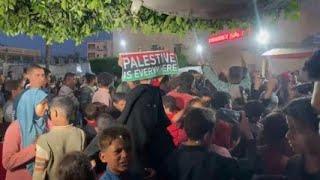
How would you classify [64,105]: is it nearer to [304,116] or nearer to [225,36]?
[304,116]

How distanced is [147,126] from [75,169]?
171 cm

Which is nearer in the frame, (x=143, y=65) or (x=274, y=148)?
(x=274, y=148)

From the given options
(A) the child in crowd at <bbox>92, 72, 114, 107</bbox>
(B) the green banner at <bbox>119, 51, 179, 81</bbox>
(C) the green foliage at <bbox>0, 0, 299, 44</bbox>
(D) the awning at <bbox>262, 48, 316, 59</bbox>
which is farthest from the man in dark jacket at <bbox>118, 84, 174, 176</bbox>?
(D) the awning at <bbox>262, 48, 316, 59</bbox>

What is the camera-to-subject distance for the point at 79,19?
7.55 m

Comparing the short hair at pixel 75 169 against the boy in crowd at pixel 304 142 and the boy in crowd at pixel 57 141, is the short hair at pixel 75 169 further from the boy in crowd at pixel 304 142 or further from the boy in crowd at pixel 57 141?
the boy in crowd at pixel 304 142

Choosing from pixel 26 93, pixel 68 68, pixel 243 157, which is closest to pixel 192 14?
pixel 243 157

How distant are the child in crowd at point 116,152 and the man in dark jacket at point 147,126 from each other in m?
0.92

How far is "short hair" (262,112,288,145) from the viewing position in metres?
4.57

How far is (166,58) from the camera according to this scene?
6.52 meters

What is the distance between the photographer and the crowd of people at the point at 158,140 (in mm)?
3865

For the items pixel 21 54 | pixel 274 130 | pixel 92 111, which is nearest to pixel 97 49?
pixel 21 54

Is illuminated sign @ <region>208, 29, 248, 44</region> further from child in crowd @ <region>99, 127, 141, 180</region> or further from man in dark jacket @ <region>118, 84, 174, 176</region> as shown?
child in crowd @ <region>99, 127, 141, 180</region>

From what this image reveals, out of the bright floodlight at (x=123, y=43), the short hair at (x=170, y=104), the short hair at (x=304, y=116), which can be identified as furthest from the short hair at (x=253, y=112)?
the bright floodlight at (x=123, y=43)

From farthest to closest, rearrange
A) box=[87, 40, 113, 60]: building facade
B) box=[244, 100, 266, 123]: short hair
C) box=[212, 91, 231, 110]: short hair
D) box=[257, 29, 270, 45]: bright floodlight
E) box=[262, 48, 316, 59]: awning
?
box=[87, 40, 113, 60]: building facade, box=[262, 48, 316, 59]: awning, box=[257, 29, 270, 45]: bright floodlight, box=[212, 91, 231, 110]: short hair, box=[244, 100, 266, 123]: short hair
